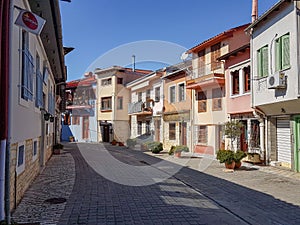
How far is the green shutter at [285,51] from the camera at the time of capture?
35.4ft

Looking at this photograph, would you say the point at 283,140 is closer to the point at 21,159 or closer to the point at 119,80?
the point at 21,159

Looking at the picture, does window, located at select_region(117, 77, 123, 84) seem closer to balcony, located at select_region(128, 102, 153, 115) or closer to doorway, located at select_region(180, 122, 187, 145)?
balcony, located at select_region(128, 102, 153, 115)

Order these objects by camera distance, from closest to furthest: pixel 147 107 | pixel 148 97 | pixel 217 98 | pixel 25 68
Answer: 1. pixel 25 68
2. pixel 217 98
3. pixel 147 107
4. pixel 148 97

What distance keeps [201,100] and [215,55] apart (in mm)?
3233

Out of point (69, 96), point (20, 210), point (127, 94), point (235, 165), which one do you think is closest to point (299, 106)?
point (235, 165)

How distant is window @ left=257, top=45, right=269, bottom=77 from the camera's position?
41.2ft

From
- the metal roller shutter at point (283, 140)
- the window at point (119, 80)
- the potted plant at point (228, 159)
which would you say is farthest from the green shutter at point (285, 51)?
the window at point (119, 80)

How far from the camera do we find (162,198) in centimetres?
769

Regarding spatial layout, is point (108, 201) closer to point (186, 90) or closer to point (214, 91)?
point (214, 91)

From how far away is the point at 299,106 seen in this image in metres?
11.1

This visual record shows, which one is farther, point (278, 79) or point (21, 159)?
point (278, 79)

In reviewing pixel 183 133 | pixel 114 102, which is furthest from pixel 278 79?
pixel 114 102

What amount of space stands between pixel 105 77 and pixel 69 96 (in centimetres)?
720

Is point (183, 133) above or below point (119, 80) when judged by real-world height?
below
